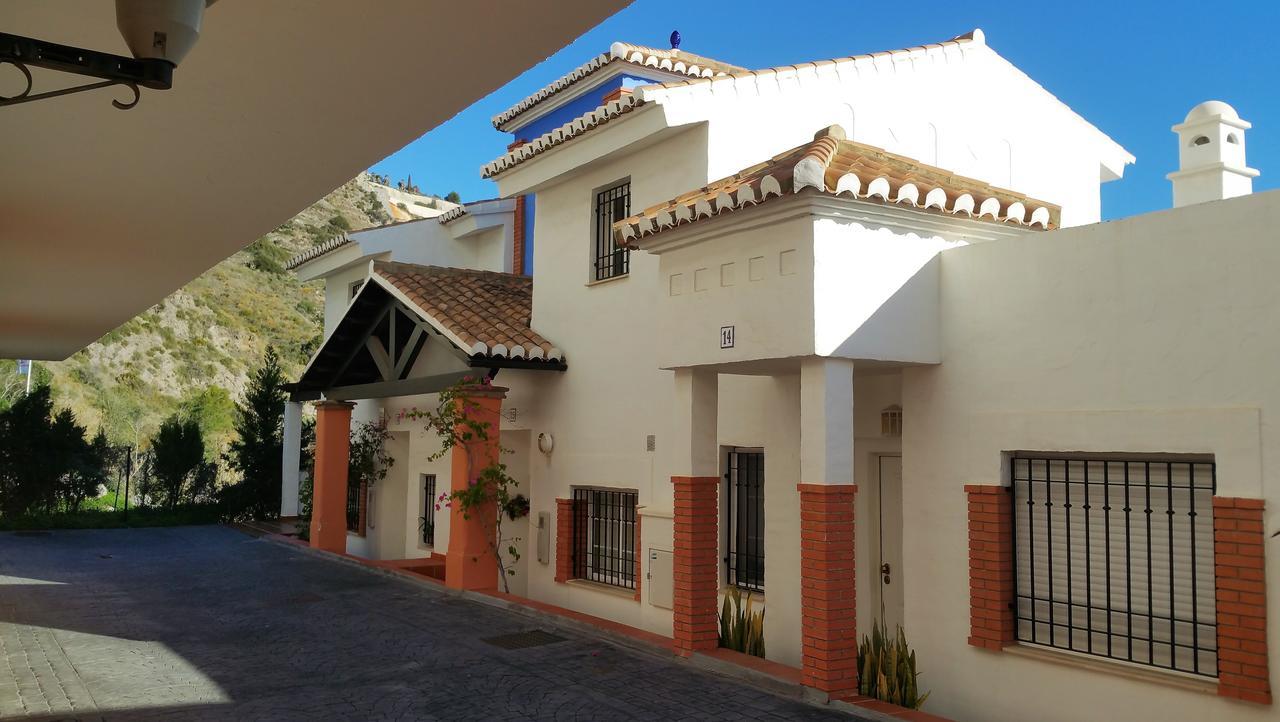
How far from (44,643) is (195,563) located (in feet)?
23.0

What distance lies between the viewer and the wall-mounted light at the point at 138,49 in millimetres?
2076

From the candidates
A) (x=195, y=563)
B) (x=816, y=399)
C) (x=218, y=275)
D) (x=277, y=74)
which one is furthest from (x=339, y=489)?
(x=218, y=275)

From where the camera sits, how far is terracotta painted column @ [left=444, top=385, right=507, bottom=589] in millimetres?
13148

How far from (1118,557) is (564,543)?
7586 mm

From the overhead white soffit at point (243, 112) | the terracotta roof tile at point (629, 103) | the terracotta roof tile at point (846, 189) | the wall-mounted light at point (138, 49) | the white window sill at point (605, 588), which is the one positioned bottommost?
the white window sill at point (605, 588)

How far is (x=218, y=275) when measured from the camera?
175 feet

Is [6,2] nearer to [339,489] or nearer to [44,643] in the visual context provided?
[44,643]

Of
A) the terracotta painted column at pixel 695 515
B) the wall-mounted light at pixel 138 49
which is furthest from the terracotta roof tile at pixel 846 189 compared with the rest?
the wall-mounted light at pixel 138 49

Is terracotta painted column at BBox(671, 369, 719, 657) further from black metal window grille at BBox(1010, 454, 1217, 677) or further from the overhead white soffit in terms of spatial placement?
the overhead white soffit

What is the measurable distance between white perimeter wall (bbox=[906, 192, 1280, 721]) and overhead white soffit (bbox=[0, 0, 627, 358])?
5498 mm

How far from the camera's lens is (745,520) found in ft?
35.2

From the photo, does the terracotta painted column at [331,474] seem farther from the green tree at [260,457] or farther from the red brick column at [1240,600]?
the red brick column at [1240,600]

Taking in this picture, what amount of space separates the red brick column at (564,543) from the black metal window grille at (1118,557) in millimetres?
6691

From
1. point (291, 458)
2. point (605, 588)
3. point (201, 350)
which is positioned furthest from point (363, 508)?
point (201, 350)
